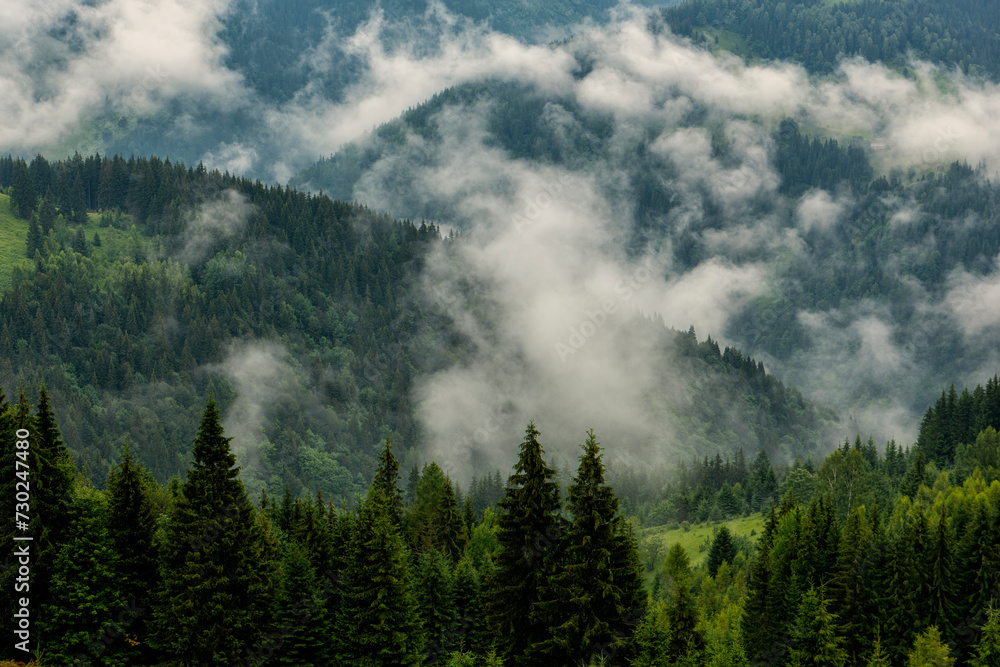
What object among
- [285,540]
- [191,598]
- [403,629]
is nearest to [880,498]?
[285,540]

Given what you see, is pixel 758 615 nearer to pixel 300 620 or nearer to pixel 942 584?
pixel 942 584

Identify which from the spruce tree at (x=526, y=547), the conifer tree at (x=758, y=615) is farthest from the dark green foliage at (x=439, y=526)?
the spruce tree at (x=526, y=547)

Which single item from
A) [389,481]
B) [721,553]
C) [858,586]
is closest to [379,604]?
[389,481]

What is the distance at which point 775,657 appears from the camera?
8269 cm

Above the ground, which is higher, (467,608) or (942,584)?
(467,608)

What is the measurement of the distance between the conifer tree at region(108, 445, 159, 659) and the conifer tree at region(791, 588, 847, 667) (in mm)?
45074

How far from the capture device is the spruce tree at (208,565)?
58.1 m

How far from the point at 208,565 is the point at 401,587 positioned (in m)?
13.1

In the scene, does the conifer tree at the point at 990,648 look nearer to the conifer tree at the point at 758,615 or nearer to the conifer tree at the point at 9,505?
the conifer tree at the point at 758,615

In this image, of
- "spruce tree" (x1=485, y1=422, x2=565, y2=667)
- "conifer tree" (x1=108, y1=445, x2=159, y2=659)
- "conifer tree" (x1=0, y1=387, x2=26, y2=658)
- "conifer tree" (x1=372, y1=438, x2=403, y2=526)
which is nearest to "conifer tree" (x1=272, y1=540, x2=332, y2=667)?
"conifer tree" (x1=108, y1=445, x2=159, y2=659)

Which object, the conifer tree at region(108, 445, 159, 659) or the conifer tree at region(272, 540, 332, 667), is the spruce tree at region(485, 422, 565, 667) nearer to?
the conifer tree at region(272, 540, 332, 667)

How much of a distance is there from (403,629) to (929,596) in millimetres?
49084

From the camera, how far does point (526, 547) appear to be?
54406mm

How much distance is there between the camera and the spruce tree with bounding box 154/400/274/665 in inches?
2288
